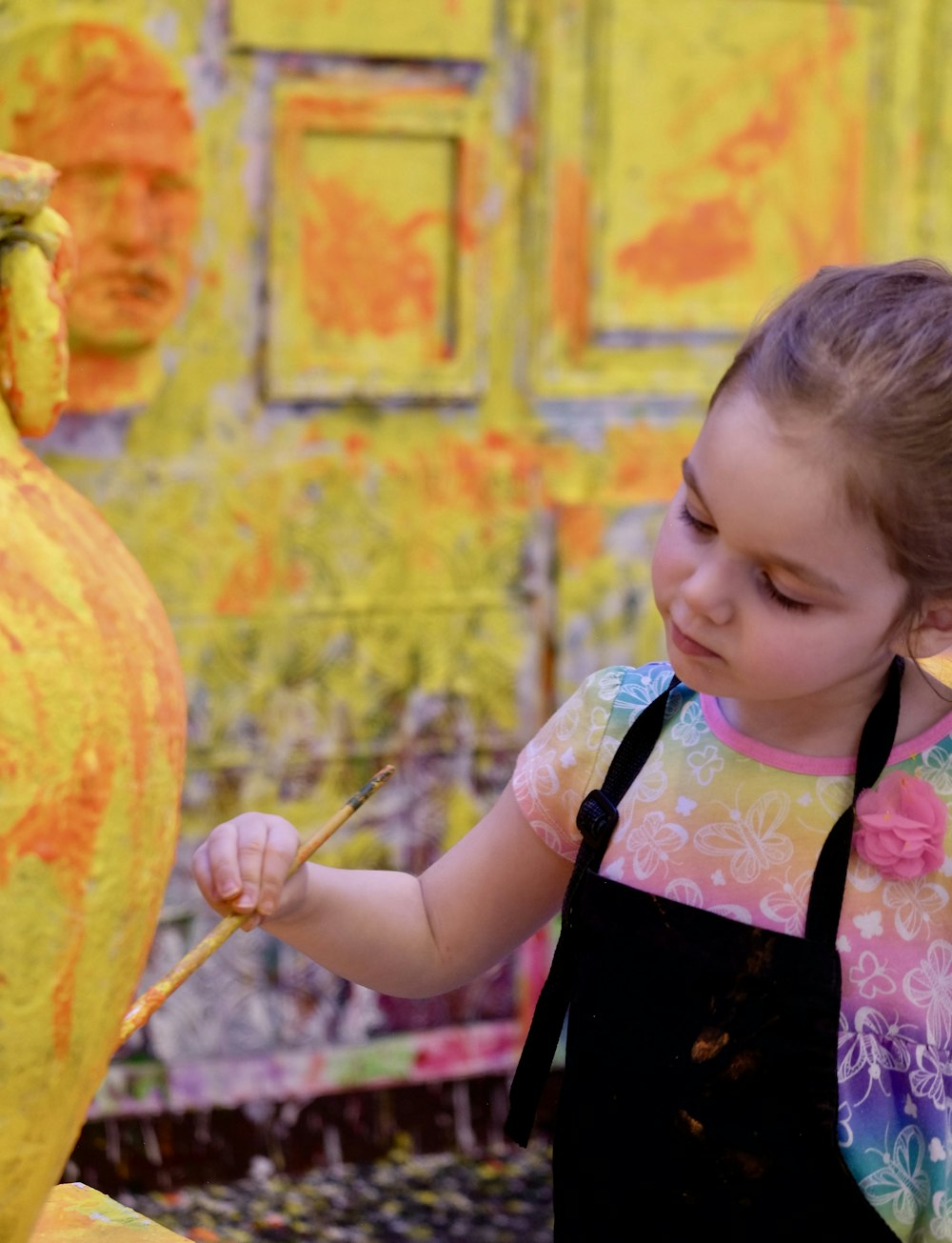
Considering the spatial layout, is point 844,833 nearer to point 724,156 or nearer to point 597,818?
point 597,818

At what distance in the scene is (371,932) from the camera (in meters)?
1.15

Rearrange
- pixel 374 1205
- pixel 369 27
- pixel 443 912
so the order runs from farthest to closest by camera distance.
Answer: pixel 374 1205
pixel 369 27
pixel 443 912

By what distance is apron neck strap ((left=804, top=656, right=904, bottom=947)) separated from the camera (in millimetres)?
1040

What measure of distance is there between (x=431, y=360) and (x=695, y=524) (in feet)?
5.17

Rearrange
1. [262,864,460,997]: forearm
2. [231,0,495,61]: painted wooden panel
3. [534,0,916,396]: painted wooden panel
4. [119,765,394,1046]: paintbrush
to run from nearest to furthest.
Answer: [119,765,394,1046]: paintbrush, [262,864,460,997]: forearm, [231,0,495,61]: painted wooden panel, [534,0,916,396]: painted wooden panel

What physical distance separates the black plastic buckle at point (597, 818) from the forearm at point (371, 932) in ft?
0.43

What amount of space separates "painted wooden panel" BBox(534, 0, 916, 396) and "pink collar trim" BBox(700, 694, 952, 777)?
5.14 ft

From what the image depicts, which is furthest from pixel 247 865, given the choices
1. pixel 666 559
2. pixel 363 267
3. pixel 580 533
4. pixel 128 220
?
pixel 580 533

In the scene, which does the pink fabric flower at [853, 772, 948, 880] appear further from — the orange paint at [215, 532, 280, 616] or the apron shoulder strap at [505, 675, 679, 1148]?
the orange paint at [215, 532, 280, 616]

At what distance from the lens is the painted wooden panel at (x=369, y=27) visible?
2.36m

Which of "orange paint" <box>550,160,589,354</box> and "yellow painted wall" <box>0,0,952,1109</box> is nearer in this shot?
"yellow painted wall" <box>0,0,952,1109</box>

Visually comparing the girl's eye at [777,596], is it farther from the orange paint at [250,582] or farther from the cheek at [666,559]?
the orange paint at [250,582]

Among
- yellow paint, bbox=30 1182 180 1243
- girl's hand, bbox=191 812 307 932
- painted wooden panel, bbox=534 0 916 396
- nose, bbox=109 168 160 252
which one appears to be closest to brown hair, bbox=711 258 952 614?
girl's hand, bbox=191 812 307 932

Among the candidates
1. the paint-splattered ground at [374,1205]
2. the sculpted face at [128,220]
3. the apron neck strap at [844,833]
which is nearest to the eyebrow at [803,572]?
the apron neck strap at [844,833]
